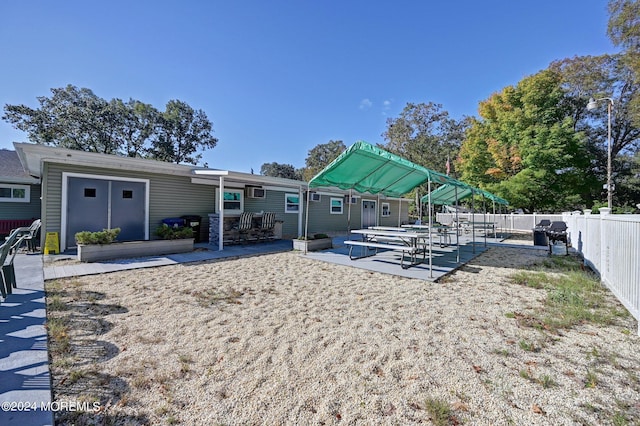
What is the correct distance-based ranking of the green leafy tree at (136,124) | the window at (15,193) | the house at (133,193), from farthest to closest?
the green leafy tree at (136,124)
the window at (15,193)
the house at (133,193)

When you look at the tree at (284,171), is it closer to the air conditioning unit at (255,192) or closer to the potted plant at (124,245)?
the air conditioning unit at (255,192)

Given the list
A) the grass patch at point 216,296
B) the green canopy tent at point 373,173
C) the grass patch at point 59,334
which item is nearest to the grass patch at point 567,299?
the green canopy tent at point 373,173

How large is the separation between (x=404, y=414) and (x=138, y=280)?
5032mm

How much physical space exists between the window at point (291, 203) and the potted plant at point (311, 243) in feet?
13.1

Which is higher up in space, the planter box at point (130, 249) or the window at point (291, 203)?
the window at point (291, 203)

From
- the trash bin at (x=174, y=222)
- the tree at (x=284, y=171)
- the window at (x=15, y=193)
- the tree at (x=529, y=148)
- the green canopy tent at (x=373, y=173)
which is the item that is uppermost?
the tree at (x=284, y=171)

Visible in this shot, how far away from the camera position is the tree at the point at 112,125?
20.1m

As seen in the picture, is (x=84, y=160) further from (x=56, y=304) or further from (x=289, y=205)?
(x=289, y=205)

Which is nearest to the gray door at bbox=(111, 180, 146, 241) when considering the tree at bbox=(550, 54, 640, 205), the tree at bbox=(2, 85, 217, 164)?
the tree at bbox=(2, 85, 217, 164)

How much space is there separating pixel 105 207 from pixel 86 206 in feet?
1.39

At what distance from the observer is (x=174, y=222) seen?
8.98 metres

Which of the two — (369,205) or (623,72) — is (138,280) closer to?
(369,205)

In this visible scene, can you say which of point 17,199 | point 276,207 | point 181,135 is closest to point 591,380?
point 276,207

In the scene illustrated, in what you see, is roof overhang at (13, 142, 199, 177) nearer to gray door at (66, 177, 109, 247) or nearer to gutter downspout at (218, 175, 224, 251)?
gray door at (66, 177, 109, 247)
